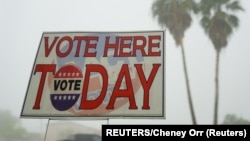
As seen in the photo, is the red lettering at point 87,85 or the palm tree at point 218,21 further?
the palm tree at point 218,21

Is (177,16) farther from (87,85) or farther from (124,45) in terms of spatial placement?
(87,85)

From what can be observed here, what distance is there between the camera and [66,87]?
769 centimetres

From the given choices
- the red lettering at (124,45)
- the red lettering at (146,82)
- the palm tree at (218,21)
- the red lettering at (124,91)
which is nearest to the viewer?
the red lettering at (146,82)

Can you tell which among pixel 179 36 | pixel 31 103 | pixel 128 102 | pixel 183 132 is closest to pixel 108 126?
pixel 128 102

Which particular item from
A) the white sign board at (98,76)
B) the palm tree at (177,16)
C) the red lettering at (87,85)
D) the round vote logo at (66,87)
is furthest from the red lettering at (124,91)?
the palm tree at (177,16)

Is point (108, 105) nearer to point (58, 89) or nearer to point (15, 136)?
point (58, 89)

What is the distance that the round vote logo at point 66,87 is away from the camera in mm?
7551

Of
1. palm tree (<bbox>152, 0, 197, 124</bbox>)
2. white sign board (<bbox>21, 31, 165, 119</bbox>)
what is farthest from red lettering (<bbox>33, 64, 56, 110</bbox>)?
palm tree (<bbox>152, 0, 197, 124</bbox>)

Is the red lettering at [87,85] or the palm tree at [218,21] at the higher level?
the palm tree at [218,21]

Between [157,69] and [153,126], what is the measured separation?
1437mm

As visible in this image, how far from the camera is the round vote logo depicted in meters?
7.55

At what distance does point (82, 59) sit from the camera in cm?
807

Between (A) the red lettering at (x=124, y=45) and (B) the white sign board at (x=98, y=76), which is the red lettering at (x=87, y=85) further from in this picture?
(A) the red lettering at (x=124, y=45)

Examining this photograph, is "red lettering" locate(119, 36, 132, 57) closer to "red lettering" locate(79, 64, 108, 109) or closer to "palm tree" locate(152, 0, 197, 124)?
"red lettering" locate(79, 64, 108, 109)
